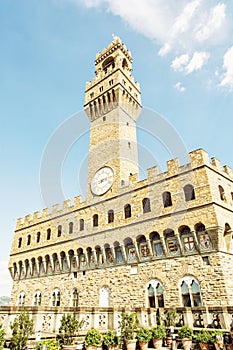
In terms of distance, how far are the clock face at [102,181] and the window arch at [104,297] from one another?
8.05m

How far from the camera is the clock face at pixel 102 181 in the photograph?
76.0ft

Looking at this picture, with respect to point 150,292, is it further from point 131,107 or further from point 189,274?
point 131,107

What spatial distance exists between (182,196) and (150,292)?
7013 millimetres

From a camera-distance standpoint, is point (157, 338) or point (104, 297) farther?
point (104, 297)

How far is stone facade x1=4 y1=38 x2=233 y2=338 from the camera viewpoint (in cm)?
1573

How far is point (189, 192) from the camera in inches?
691

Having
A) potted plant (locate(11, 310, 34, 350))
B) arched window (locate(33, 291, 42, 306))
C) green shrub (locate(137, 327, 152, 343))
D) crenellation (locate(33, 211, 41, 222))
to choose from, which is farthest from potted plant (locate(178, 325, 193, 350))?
crenellation (locate(33, 211, 41, 222))

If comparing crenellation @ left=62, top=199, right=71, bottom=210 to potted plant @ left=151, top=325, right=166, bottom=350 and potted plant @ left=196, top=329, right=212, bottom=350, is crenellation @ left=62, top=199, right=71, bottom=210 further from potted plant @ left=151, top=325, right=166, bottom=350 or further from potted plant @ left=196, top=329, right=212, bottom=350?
potted plant @ left=196, top=329, right=212, bottom=350

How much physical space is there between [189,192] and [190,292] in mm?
6443

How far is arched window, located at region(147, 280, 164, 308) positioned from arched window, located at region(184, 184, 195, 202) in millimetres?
6129

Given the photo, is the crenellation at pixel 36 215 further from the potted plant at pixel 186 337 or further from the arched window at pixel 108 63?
the potted plant at pixel 186 337

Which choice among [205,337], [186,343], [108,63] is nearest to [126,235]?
[186,343]

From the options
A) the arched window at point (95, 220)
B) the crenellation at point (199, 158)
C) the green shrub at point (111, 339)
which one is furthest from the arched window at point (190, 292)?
the arched window at point (95, 220)

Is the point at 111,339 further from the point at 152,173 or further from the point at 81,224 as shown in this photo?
the point at 81,224
